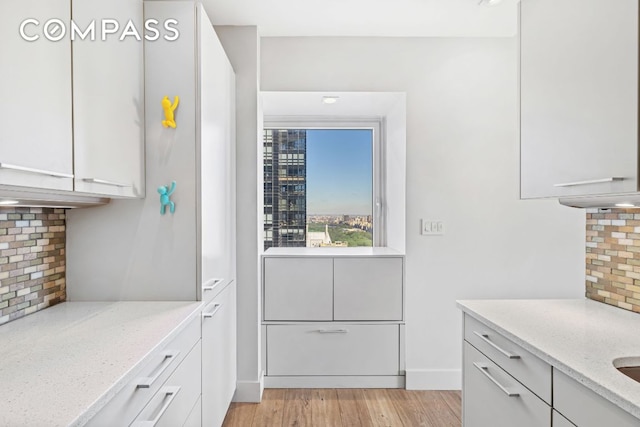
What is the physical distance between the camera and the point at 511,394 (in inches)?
58.5

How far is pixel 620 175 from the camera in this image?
1.31 meters

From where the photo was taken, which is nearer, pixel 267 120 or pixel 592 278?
pixel 592 278

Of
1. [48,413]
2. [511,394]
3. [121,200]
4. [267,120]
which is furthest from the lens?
[267,120]

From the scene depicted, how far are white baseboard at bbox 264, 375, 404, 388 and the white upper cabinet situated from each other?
6.02ft

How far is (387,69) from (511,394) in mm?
2301

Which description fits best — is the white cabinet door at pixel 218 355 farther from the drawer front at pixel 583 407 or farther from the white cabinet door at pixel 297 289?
the drawer front at pixel 583 407

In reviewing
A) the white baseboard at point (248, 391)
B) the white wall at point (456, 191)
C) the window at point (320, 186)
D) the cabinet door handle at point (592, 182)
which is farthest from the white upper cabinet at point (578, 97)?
the white baseboard at point (248, 391)

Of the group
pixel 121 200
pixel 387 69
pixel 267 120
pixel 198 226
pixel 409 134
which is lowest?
pixel 198 226

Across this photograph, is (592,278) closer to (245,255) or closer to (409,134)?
(409,134)

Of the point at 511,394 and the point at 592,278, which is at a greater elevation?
the point at 592,278

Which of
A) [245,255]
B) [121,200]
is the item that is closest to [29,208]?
[121,200]

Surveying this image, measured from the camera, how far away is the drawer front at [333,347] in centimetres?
308

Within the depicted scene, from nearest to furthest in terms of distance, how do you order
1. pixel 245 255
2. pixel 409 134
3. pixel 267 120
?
pixel 245 255 → pixel 409 134 → pixel 267 120

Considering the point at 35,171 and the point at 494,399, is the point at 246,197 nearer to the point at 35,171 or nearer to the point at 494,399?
the point at 35,171
